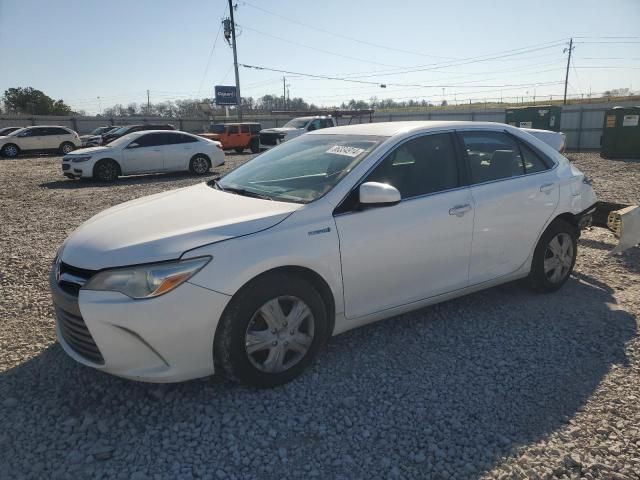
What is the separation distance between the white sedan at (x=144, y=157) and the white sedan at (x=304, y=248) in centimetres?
1067

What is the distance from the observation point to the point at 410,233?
3.34 metres

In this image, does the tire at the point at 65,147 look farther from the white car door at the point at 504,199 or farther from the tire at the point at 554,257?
the tire at the point at 554,257

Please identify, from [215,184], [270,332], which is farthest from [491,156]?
[270,332]

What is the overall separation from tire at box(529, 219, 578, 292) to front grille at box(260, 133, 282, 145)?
17063 millimetres

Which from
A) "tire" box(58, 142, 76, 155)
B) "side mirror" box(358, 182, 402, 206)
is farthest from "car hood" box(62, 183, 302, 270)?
"tire" box(58, 142, 76, 155)

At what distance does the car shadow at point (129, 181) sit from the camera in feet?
42.0

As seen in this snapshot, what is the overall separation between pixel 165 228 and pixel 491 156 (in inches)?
106

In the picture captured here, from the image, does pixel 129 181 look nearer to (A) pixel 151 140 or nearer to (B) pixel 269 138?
(A) pixel 151 140

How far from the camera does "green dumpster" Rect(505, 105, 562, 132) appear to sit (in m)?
20.2

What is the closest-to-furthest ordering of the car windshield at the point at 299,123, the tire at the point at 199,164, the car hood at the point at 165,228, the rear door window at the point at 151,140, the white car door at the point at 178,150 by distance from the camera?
the car hood at the point at 165,228, the rear door window at the point at 151,140, the white car door at the point at 178,150, the tire at the point at 199,164, the car windshield at the point at 299,123

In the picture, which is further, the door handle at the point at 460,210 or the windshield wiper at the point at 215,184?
the windshield wiper at the point at 215,184

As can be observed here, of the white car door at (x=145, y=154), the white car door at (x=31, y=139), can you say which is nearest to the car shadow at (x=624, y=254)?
the white car door at (x=145, y=154)

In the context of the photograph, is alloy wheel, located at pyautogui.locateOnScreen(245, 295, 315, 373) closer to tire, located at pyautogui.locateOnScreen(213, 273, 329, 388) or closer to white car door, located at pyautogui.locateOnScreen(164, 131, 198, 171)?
tire, located at pyautogui.locateOnScreen(213, 273, 329, 388)

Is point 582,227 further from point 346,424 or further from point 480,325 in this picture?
point 346,424
